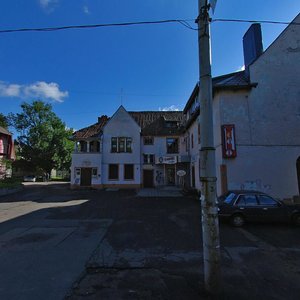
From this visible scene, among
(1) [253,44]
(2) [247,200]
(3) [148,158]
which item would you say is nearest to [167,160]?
(3) [148,158]

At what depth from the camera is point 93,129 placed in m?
31.5

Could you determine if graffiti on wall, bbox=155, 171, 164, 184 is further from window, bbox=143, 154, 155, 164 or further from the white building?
the white building

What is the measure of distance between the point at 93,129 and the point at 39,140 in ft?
61.8

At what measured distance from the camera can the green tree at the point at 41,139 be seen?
146 feet

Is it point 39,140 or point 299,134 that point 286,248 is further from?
point 39,140

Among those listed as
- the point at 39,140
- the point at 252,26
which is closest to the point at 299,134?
the point at 252,26

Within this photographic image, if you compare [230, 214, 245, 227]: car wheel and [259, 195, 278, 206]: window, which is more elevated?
[259, 195, 278, 206]: window

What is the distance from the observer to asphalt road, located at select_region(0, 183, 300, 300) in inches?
173

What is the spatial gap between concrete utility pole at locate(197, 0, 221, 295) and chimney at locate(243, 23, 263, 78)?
43.3 feet

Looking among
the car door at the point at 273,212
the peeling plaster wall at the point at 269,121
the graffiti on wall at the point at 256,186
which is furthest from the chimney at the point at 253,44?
the car door at the point at 273,212

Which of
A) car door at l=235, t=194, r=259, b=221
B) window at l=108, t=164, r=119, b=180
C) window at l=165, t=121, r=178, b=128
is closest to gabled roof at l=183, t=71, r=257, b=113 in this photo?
car door at l=235, t=194, r=259, b=221

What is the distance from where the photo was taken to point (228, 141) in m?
14.6

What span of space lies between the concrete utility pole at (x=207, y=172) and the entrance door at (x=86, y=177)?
84.3ft

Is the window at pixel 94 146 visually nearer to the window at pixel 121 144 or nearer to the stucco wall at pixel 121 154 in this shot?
the stucco wall at pixel 121 154
